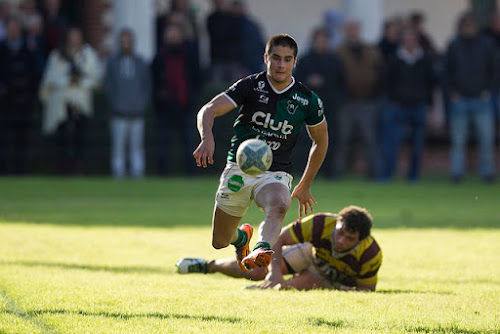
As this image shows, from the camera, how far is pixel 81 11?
2656 centimetres

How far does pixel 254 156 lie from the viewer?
6691mm

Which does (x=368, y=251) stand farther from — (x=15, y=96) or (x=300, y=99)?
(x=15, y=96)

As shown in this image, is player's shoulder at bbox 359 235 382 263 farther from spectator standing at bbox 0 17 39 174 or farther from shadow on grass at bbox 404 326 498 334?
spectator standing at bbox 0 17 39 174

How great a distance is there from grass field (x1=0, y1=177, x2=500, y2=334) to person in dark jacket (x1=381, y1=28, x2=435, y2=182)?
115 cm

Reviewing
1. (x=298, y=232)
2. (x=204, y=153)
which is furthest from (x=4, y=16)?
(x=204, y=153)

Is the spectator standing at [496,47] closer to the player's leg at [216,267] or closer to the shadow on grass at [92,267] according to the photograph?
the player's leg at [216,267]

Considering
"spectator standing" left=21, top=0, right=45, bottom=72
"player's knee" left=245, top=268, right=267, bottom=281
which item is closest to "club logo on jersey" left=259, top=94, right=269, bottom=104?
"player's knee" left=245, top=268, right=267, bottom=281

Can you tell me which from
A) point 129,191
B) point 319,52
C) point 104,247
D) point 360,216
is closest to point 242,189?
point 360,216

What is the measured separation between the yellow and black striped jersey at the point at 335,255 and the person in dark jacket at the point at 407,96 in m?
10.3

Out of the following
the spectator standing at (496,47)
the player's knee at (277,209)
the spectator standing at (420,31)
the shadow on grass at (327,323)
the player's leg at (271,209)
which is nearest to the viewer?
the shadow on grass at (327,323)

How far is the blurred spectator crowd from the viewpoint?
18391 millimetres

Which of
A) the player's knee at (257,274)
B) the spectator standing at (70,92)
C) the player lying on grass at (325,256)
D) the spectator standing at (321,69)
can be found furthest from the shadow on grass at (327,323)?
the spectator standing at (70,92)

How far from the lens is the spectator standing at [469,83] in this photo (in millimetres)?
18359

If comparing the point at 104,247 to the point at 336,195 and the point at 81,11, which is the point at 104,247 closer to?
the point at 336,195
